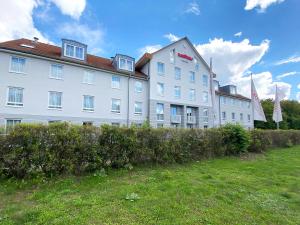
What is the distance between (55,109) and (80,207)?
19375mm

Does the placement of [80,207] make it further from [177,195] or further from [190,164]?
[190,164]

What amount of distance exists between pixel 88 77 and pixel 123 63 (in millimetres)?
5819

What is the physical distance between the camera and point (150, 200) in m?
5.14

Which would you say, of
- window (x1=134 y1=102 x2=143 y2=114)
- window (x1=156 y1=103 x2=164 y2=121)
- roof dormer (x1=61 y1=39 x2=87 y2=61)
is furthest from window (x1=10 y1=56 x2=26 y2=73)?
window (x1=156 y1=103 x2=164 y2=121)

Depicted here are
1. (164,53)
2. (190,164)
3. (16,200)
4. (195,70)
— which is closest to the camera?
(16,200)

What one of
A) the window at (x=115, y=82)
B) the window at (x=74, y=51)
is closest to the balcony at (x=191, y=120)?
the window at (x=115, y=82)

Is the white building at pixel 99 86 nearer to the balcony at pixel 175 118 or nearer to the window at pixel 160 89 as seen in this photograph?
the window at pixel 160 89

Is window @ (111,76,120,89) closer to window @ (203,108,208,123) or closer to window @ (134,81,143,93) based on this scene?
→ window @ (134,81,143,93)

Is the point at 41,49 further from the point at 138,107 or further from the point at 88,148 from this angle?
the point at 88,148

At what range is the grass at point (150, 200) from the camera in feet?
14.0

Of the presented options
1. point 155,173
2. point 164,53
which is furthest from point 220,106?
point 155,173

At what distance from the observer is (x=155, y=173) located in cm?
782

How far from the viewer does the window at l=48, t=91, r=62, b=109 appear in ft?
71.0

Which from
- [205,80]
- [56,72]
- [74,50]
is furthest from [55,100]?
[205,80]
